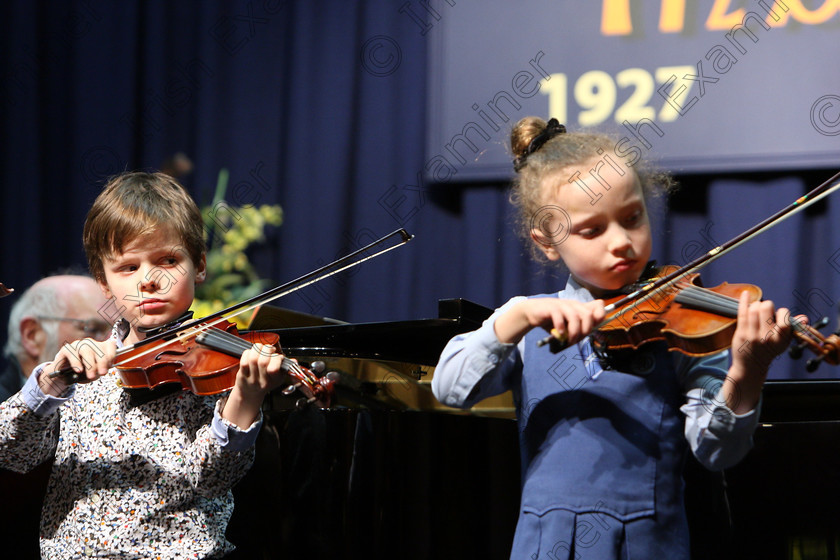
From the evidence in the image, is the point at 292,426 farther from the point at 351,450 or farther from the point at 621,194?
the point at 621,194

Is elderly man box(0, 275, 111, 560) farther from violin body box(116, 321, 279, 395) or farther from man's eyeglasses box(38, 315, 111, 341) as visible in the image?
violin body box(116, 321, 279, 395)

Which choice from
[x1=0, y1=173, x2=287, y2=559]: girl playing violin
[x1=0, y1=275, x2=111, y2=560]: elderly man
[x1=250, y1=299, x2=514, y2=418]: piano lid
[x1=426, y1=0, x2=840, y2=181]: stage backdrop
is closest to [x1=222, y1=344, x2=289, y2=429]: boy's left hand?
[x1=0, y1=173, x2=287, y2=559]: girl playing violin

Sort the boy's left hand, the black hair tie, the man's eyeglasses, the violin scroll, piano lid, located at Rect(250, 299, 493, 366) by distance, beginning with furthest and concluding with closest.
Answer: the man's eyeglasses < piano lid, located at Rect(250, 299, 493, 366) < the black hair tie < the boy's left hand < the violin scroll

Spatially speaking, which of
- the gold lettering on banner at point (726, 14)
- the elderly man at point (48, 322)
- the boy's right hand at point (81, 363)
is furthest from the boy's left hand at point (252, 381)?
the gold lettering on banner at point (726, 14)

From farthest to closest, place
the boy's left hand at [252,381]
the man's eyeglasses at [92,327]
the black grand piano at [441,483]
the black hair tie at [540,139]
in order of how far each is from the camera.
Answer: the man's eyeglasses at [92,327] → the black grand piano at [441,483] → the black hair tie at [540,139] → the boy's left hand at [252,381]

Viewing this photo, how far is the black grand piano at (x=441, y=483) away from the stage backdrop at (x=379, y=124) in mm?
1196

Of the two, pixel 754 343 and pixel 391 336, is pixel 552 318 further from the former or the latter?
pixel 391 336

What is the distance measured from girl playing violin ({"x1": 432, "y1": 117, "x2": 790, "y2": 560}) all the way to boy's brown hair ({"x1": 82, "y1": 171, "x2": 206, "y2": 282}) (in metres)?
0.51

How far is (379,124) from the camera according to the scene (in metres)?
3.12

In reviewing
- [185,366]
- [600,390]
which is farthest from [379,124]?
[600,390]

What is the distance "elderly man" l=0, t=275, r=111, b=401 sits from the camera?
105 inches

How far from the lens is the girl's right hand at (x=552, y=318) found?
1038mm

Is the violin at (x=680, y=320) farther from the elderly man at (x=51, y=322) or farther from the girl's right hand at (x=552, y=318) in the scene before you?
the elderly man at (x=51, y=322)

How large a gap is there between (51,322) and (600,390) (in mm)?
2020
